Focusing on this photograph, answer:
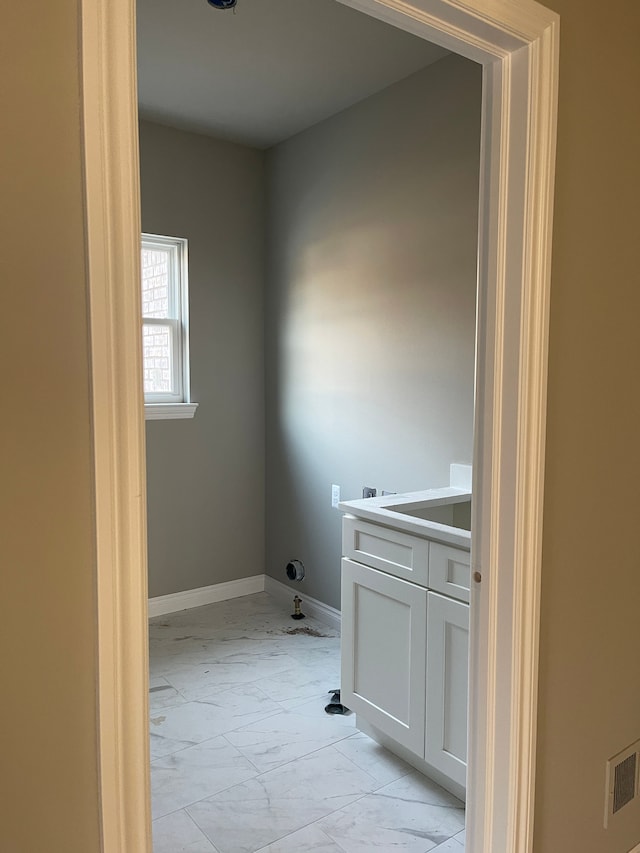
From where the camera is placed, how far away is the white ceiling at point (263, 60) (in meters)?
2.37

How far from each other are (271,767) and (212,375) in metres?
2.11

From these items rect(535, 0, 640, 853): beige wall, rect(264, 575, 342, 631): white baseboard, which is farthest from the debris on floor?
rect(535, 0, 640, 853): beige wall

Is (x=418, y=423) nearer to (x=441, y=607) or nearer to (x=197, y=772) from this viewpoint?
(x=441, y=607)

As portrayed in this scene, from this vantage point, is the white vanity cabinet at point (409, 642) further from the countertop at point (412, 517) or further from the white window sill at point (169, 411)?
the white window sill at point (169, 411)

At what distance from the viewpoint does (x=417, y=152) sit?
2.86m

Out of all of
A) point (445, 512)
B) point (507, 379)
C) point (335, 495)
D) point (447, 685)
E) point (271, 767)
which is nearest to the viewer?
point (507, 379)

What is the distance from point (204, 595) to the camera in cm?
384

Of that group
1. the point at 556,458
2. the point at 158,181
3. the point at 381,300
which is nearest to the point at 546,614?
the point at 556,458

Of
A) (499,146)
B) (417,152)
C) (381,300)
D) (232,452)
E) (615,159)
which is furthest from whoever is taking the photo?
(232,452)

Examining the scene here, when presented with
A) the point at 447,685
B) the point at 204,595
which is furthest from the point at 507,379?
the point at 204,595

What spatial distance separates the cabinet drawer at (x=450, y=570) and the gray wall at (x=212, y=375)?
6.32ft

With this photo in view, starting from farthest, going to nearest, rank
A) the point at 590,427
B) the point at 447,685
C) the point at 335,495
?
1. the point at 335,495
2. the point at 447,685
3. the point at 590,427

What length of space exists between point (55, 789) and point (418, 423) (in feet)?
7.51

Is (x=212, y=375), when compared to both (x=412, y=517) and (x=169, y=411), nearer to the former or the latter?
(x=169, y=411)
